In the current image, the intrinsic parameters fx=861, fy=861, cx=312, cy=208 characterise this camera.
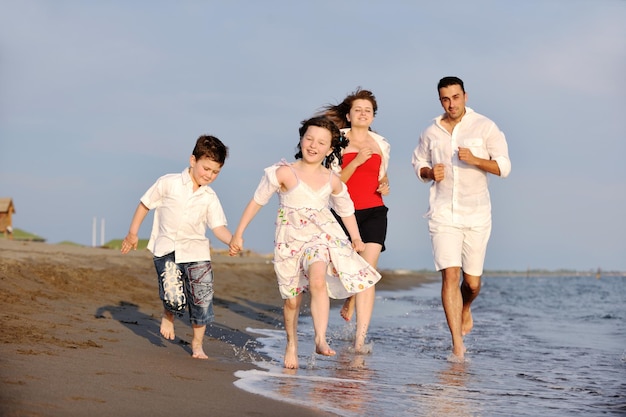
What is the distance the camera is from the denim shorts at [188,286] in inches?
264

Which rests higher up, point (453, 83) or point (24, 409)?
point (453, 83)

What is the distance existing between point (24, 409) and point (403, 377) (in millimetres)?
3134

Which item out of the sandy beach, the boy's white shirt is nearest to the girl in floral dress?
the boy's white shirt

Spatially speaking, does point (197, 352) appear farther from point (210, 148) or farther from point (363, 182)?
point (363, 182)

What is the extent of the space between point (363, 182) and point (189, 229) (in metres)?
2.23

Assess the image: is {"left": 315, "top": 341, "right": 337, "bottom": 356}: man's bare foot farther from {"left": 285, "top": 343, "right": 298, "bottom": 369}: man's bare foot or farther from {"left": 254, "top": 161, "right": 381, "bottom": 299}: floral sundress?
{"left": 254, "top": 161, "right": 381, "bottom": 299}: floral sundress

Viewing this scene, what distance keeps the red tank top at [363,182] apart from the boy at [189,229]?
6.29 ft

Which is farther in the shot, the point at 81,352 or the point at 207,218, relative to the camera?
the point at 207,218

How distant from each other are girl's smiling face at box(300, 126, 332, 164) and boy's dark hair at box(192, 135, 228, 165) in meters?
0.64

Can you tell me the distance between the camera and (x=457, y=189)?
7770 millimetres

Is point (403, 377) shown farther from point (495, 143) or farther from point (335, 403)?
point (495, 143)

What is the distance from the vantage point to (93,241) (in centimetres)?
4056

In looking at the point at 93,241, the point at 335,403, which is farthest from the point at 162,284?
the point at 93,241

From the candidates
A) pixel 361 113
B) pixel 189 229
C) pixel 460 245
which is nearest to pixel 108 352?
pixel 189 229
